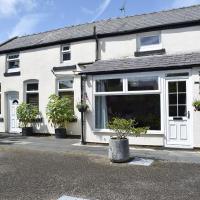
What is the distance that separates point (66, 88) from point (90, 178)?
9143 millimetres

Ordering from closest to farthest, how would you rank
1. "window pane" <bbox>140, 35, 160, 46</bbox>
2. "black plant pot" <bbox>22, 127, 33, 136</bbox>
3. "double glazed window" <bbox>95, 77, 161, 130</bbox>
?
1. "double glazed window" <bbox>95, 77, 161, 130</bbox>
2. "window pane" <bbox>140, 35, 160, 46</bbox>
3. "black plant pot" <bbox>22, 127, 33, 136</bbox>

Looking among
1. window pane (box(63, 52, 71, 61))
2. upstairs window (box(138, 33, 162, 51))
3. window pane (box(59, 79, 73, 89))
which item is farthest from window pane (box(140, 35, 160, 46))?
window pane (box(59, 79, 73, 89))

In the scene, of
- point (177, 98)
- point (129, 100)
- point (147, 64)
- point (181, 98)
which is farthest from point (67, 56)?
point (181, 98)

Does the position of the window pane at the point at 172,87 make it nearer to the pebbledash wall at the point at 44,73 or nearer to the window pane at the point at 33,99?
the pebbledash wall at the point at 44,73

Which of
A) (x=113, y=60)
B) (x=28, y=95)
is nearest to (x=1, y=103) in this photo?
(x=28, y=95)

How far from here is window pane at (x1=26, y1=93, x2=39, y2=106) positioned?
56.4 ft

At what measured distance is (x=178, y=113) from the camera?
11.3 meters

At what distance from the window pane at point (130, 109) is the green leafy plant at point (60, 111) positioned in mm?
2593

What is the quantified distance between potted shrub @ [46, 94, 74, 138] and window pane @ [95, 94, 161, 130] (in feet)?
8.54

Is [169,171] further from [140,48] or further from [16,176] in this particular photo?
[140,48]

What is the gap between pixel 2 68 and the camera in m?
18.6

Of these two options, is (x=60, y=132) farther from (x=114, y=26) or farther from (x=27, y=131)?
(x=114, y=26)

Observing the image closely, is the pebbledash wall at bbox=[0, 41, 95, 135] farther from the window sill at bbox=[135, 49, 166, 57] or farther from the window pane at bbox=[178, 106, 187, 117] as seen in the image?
the window pane at bbox=[178, 106, 187, 117]

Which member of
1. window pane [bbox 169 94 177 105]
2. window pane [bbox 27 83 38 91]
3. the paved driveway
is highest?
window pane [bbox 27 83 38 91]
